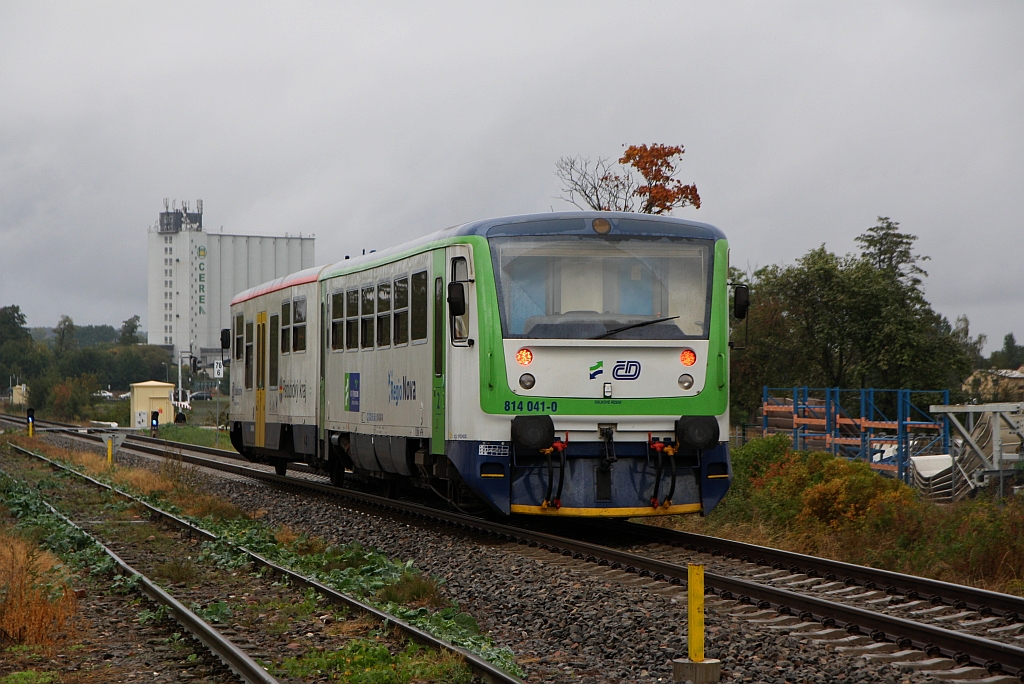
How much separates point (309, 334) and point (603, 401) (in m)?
7.68

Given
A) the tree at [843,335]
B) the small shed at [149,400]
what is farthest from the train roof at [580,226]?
the small shed at [149,400]

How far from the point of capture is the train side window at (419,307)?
1346 centimetres

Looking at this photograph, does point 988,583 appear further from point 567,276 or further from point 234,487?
point 234,487

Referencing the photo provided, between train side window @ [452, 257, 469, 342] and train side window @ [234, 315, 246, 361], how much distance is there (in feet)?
36.8

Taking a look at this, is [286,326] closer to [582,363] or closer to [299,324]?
[299,324]

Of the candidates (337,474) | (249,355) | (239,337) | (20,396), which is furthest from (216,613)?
(20,396)

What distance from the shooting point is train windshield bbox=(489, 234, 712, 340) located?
469 inches

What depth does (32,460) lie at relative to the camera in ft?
97.3

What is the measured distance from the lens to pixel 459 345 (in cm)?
1222

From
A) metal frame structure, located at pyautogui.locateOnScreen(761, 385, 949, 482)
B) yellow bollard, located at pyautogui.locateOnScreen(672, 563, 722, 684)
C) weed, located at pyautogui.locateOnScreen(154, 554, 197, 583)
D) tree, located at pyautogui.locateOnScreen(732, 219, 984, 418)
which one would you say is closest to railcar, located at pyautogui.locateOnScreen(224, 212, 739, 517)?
weed, located at pyautogui.locateOnScreen(154, 554, 197, 583)

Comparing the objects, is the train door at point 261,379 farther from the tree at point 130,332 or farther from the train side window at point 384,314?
the tree at point 130,332

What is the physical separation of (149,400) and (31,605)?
4460 centimetres

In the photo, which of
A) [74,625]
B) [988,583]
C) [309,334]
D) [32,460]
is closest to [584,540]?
[988,583]

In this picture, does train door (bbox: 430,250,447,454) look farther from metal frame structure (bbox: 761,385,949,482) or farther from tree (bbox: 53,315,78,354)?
tree (bbox: 53,315,78,354)
